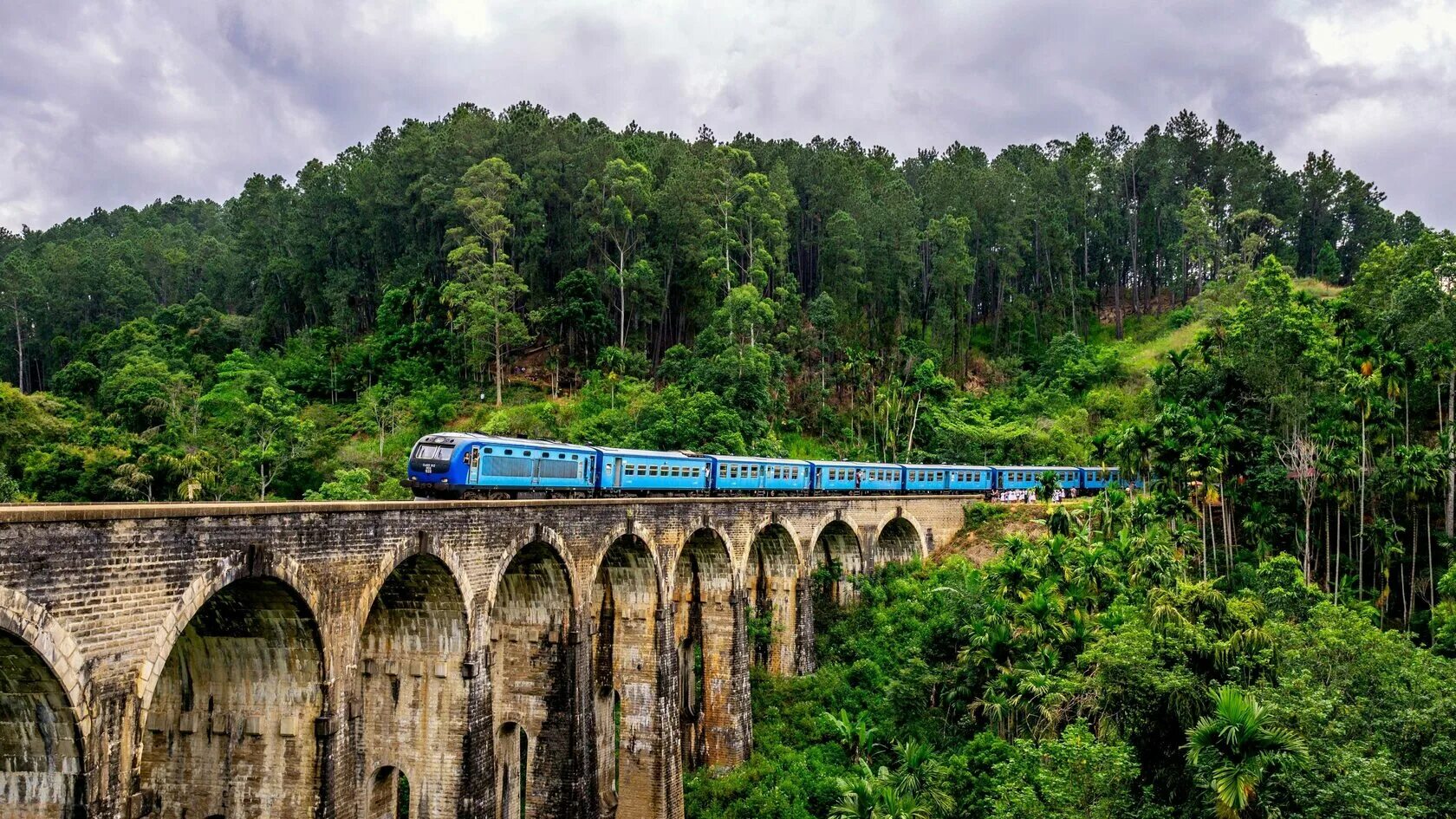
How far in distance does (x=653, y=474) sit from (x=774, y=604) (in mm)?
9175

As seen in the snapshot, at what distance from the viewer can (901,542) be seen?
43531mm

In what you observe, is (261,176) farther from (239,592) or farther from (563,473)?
(239,592)

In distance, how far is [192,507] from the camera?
480 inches

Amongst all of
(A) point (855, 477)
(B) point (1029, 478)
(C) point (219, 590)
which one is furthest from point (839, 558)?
(C) point (219, 590)

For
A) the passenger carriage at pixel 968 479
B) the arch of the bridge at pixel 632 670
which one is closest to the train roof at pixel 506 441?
the arch of the bridge at pixel 632 670

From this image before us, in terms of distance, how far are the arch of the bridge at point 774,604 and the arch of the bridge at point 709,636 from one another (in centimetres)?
400

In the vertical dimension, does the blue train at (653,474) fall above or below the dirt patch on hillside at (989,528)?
above

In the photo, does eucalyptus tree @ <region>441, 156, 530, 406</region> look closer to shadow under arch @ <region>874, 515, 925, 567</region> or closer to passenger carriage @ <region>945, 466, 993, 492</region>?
shadow under arch @ <region>874, 515, 925, 567</region>

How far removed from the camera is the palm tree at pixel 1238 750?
16375mm

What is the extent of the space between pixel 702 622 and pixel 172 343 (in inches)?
1918

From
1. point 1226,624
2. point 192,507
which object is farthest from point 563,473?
point 1226,624

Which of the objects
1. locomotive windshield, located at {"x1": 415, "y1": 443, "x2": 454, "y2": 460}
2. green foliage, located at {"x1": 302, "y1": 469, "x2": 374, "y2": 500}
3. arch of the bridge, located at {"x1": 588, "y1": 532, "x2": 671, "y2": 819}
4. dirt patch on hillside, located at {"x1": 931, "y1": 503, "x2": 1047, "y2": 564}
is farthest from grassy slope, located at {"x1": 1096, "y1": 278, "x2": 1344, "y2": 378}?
locomotive windshield, located at {"x1": 415, "y1": 443, "x2": 454, "y2": 460}

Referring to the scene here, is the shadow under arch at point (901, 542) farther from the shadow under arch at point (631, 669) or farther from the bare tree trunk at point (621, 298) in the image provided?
the bare tree trunk at point (621, 298)

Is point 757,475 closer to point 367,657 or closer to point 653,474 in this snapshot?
point 653,474
